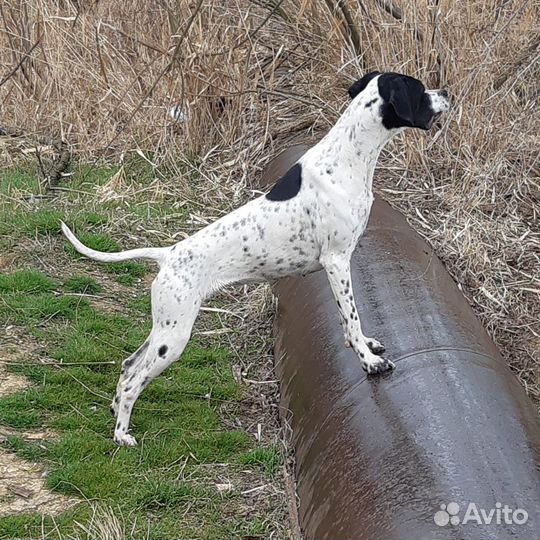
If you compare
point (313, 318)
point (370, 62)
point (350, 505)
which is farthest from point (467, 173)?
point (350, 505)

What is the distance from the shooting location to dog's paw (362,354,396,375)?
372cm

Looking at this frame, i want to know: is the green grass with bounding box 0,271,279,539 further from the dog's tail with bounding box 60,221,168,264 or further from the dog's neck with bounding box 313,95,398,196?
the dog's neck with bounding box 313,95,398,196

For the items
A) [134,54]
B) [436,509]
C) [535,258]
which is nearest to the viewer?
[436,509]

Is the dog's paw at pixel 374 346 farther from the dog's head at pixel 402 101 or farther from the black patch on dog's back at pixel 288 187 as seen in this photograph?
the dog's head at pixel 402 101

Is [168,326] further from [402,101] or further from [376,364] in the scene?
[402,101]

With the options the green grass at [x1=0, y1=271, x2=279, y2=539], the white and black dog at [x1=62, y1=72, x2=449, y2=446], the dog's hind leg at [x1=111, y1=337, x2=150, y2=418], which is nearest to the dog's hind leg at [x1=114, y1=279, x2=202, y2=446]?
the white and black dog at [x1=62, y1=72, x2=449, y2=446]

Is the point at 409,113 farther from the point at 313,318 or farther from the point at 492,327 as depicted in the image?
the point at 492,327

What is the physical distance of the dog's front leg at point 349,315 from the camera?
12.3ft

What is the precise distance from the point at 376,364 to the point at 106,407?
1.76 m

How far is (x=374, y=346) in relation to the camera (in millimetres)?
3904

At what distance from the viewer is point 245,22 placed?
8055 mm

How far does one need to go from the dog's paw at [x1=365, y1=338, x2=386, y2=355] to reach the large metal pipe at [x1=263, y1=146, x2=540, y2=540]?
4 centimetres

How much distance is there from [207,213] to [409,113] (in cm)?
371

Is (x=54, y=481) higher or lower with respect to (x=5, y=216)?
higher
